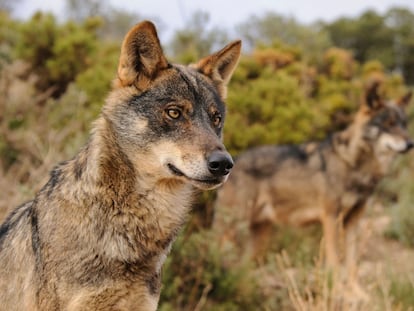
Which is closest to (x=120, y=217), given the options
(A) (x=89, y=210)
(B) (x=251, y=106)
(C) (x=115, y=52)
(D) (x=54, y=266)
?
(A) (x=89, y=210)

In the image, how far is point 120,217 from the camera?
11.1ft

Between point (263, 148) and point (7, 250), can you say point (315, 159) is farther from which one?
point (7, 250)

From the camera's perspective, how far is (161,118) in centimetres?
342

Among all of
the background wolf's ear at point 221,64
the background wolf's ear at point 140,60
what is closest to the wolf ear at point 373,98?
the background wolf's ear at point 221,64

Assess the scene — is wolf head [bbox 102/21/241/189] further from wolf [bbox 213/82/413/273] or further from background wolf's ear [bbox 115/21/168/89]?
wolf [bbox 213/82/413/273]

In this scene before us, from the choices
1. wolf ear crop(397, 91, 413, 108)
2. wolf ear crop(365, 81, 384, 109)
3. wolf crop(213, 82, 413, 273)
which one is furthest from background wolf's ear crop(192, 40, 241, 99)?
wolf ear crop(397, 91, 413, 108)

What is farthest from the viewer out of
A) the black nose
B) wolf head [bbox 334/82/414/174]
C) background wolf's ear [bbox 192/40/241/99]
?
wolf head [bbox 334/82/414/174]

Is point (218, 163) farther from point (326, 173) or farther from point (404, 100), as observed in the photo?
point (404, 100)

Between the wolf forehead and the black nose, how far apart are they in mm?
394

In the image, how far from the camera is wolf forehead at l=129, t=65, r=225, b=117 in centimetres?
346

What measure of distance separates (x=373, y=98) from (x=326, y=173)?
120 centimetres

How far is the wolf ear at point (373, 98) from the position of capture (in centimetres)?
859

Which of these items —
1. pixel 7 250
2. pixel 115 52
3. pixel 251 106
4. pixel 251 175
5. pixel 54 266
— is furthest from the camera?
pixel 115 52

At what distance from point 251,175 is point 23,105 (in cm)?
329
